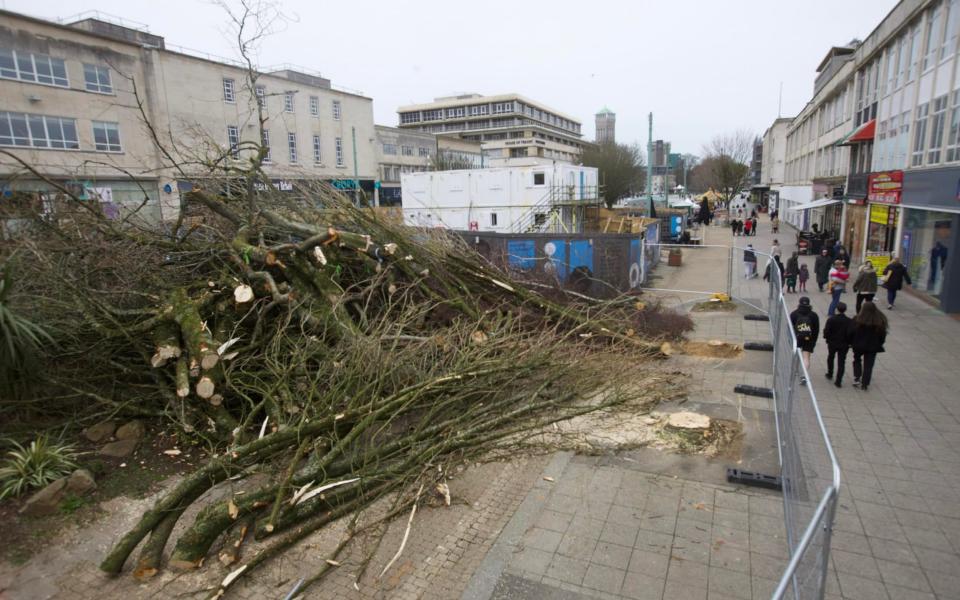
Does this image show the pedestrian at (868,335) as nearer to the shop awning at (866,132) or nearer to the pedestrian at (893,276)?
the pedestrian at (893,276)

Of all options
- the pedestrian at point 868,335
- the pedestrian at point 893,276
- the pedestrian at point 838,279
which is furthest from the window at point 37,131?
the pedestrian at point 893,276

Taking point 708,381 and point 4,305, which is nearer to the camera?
point 4,305

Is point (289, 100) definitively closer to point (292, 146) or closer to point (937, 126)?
point (292, 146)

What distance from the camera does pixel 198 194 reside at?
321 inches

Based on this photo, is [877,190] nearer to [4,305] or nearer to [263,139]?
[263,139]

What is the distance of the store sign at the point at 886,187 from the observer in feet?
55.6

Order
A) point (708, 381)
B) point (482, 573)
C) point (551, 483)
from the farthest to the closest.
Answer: point (708, 381) → point (551, 483) → point (482, 573)

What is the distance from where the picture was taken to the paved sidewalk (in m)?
4.16

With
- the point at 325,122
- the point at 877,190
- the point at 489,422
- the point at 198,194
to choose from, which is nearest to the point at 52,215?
the point at 198,194

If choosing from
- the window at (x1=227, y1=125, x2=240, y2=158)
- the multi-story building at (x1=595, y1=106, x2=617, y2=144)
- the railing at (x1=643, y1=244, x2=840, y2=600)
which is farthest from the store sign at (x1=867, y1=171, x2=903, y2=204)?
the multi-story building at (x1=595, y1=106, x2=617, y2=144)

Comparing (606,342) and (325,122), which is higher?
(325,122)

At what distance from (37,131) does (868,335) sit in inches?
1385

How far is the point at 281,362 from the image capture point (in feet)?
23.7

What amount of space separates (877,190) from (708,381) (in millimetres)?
15340
